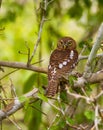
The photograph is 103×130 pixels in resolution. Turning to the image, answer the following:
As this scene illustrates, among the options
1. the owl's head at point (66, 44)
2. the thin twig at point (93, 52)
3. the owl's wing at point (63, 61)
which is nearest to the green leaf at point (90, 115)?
the thin twig at point (93, 52)

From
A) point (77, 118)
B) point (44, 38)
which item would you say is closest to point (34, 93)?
point (77, 118)

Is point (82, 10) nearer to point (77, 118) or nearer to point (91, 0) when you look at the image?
point (91, 0)

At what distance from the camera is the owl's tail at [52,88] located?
3.99 meters

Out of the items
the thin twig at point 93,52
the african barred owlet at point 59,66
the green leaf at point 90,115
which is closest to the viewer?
the green leaf at point 90,115

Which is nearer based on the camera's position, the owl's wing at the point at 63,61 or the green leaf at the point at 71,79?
the green leaf at the point at 71,79

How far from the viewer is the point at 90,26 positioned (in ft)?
23.5


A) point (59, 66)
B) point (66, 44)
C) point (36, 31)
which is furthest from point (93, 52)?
point (36, 31)

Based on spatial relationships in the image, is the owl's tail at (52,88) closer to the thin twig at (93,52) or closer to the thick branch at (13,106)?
the thick branch at (13,106)

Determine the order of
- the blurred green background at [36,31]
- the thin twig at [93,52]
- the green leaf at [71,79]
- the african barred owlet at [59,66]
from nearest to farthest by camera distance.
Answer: the thin twig at [93,52]
the green leaf at [71,79]
the african barred owlet at [59,66]
the blurred green background at [36,31]

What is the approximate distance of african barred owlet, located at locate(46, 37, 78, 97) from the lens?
417cm

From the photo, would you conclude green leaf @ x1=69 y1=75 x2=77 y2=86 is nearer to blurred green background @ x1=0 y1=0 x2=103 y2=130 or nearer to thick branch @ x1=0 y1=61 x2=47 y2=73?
thick branch @ x1=0 y1=61 x2=47 y2=73

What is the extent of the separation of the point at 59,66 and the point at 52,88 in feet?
1.66

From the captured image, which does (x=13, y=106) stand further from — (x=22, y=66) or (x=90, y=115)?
(x=90, y=115)

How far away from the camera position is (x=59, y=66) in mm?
4543
